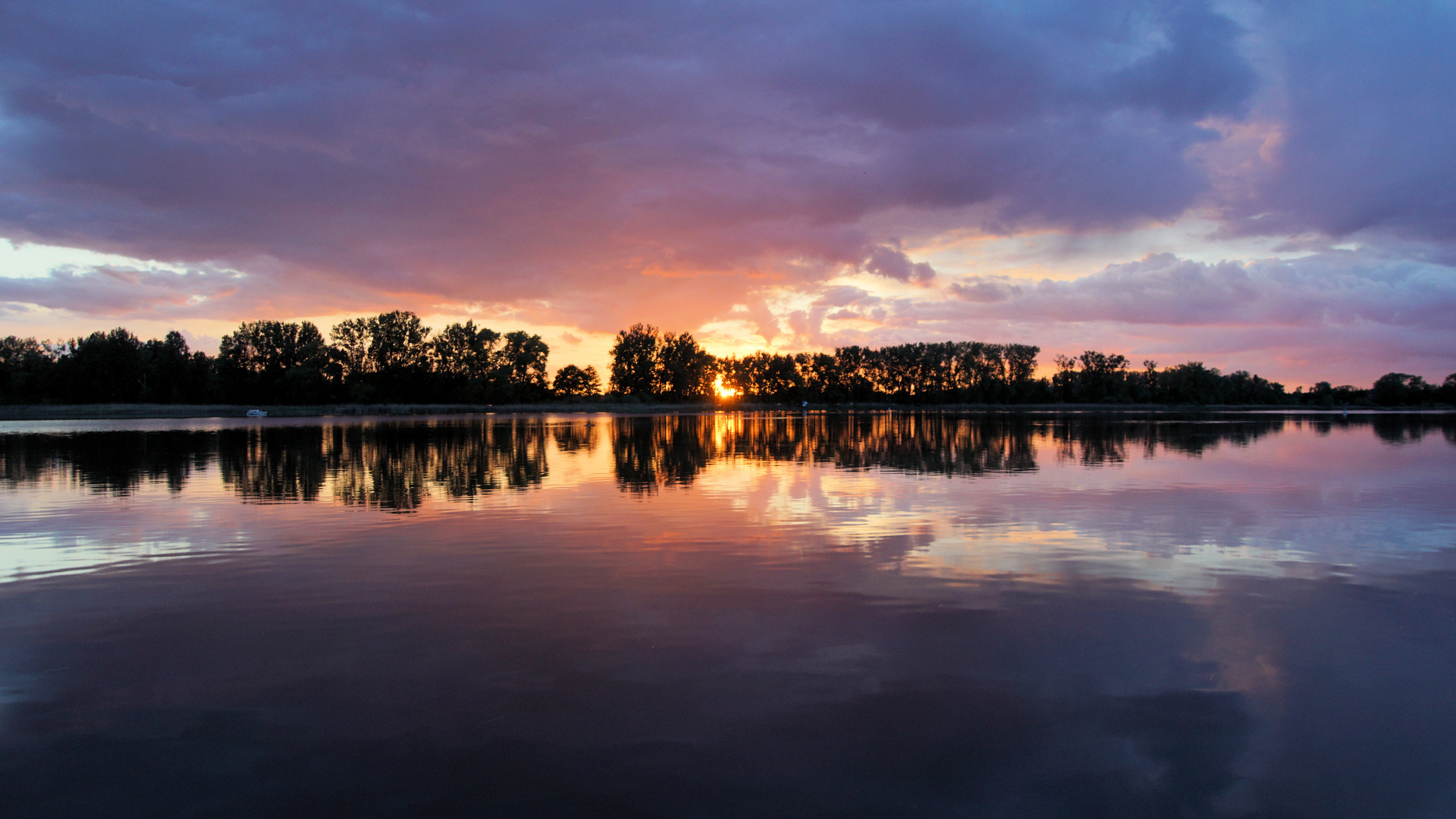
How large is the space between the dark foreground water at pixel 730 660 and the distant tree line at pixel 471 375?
128379 mm

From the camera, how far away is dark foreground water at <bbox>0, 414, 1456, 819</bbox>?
5184mm

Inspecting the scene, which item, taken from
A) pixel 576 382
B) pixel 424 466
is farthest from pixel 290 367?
pixel 424 466

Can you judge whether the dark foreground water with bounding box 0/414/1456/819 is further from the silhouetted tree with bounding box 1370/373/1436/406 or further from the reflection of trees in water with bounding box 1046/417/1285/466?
the silhouetted tree with bounding box 1370/373/1436/406

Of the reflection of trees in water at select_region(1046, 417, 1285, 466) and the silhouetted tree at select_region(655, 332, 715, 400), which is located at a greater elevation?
the silhouetted tree at select_region(655, 332, 715, 400)

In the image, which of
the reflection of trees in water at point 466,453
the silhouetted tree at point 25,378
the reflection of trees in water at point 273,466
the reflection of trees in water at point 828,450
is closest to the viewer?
the reflection of trees in water at point 273,466

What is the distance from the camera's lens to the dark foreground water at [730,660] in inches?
204

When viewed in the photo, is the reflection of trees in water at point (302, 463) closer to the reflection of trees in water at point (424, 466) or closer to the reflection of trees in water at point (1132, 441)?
the reflection of trees in water at point (424, 466)

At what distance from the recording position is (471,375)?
476 ft

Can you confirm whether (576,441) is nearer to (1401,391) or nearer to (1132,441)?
(1132,441)

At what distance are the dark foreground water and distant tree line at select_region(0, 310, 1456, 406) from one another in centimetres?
12838

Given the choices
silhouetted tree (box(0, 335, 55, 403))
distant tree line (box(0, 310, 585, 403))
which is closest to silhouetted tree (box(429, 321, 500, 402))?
distant tree line (box(0, 310, 585, 403))

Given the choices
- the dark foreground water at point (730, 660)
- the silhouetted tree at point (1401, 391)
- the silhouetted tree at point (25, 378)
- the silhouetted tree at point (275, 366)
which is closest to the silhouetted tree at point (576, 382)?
the silhouetted tree at point (275, 366)

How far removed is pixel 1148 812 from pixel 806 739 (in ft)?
7.75

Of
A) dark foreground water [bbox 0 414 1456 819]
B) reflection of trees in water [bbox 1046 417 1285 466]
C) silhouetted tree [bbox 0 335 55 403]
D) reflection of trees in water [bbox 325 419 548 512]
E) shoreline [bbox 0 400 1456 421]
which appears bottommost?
dark foreground water [bbox 0 414 1456 819]
